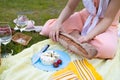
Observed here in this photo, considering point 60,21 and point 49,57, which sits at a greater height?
point 60,21

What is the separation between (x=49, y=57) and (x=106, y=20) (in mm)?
532

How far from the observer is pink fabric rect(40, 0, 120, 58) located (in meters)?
2.25

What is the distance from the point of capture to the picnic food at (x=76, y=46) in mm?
2158

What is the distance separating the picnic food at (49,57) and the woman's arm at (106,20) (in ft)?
0.80

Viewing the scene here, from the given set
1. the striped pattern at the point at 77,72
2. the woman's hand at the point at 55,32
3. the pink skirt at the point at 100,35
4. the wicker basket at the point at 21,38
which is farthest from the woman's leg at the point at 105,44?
the wicker basket at the point at 21,38

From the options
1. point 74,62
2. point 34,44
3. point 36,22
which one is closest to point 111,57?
point 74,62

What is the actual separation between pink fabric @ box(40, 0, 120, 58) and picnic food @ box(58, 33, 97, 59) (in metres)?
0.10

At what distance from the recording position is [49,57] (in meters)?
2.15

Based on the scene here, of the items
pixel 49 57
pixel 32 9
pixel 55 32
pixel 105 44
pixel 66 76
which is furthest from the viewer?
pixel 32 9

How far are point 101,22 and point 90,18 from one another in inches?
7.0

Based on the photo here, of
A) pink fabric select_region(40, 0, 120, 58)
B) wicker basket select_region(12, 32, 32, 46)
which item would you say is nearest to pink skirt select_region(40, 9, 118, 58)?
pink fabric select_region(40, 0, 120, 58)

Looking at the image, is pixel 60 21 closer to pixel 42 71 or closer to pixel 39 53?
pixel 39 53

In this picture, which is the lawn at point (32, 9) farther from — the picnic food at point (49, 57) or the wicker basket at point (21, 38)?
the picnic food at point (49, 57)

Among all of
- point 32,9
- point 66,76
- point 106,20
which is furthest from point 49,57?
point 32,9
